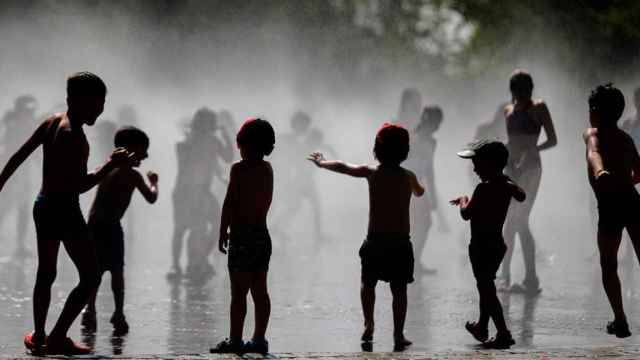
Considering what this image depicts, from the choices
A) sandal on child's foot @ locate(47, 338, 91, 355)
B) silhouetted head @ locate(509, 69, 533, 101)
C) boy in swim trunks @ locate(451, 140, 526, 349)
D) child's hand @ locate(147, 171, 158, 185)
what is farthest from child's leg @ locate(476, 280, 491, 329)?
silhouetted head @ locate(509, 69, 533, 101)

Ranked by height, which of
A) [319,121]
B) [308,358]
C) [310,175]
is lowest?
[308,358]

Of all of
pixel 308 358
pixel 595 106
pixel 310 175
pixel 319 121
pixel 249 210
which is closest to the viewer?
pixel 308 358

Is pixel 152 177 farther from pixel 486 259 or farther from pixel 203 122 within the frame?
pixel 203 122

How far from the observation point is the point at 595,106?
943 cm

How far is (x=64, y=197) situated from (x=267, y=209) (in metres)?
1.25

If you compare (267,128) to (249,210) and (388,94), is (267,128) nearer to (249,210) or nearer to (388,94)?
(249,210)

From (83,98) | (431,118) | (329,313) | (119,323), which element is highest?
(431,118)

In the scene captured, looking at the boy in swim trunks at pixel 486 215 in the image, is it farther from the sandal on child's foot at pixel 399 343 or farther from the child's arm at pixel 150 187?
the child's arm at pixel 150 187

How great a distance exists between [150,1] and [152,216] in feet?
74.2

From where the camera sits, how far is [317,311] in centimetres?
1188

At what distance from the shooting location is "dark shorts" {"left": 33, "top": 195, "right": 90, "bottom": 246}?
8234mm

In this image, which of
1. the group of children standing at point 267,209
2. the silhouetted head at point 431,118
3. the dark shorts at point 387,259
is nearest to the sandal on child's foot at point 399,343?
the group of children standing at point 267,209

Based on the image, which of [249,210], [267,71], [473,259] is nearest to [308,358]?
[249,210]

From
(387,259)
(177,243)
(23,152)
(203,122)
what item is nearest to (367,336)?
(387,259)
